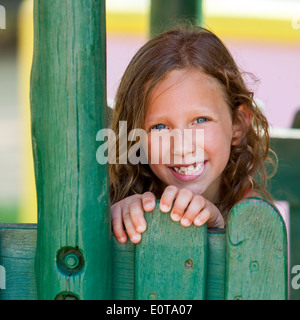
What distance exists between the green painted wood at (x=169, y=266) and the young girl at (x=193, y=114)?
0.29 m

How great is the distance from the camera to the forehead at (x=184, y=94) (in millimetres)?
1872

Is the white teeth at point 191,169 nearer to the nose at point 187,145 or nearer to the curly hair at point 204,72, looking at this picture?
the nose at point 187,145

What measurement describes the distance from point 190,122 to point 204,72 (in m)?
0.22

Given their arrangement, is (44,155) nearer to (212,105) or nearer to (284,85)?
(212,105)

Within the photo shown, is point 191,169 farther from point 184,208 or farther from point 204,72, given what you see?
point 184,208

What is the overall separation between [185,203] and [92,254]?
0.24m

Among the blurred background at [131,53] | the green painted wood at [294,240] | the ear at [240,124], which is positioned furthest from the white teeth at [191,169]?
the blurred background at [131,53]

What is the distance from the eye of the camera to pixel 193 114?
1872 mm

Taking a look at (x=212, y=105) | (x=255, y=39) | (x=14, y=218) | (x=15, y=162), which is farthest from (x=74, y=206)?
(x=255, y=39)

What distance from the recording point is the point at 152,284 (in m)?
1.32

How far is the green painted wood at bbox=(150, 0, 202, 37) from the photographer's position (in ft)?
10.5

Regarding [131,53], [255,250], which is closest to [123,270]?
→ [255,250]

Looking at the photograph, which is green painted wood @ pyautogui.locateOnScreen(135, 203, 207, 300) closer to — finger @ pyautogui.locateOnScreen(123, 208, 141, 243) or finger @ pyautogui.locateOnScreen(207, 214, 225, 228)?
finger @ pyautogui.locateOnScreen(123, 208, 141, 243)

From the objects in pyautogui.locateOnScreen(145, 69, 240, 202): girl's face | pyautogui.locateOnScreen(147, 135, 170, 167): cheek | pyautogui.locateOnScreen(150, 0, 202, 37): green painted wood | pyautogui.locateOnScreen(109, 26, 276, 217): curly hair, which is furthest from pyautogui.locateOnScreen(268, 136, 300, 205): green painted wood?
pyautogui.locateOnScreen(147, 135, 170, 167): cheek
